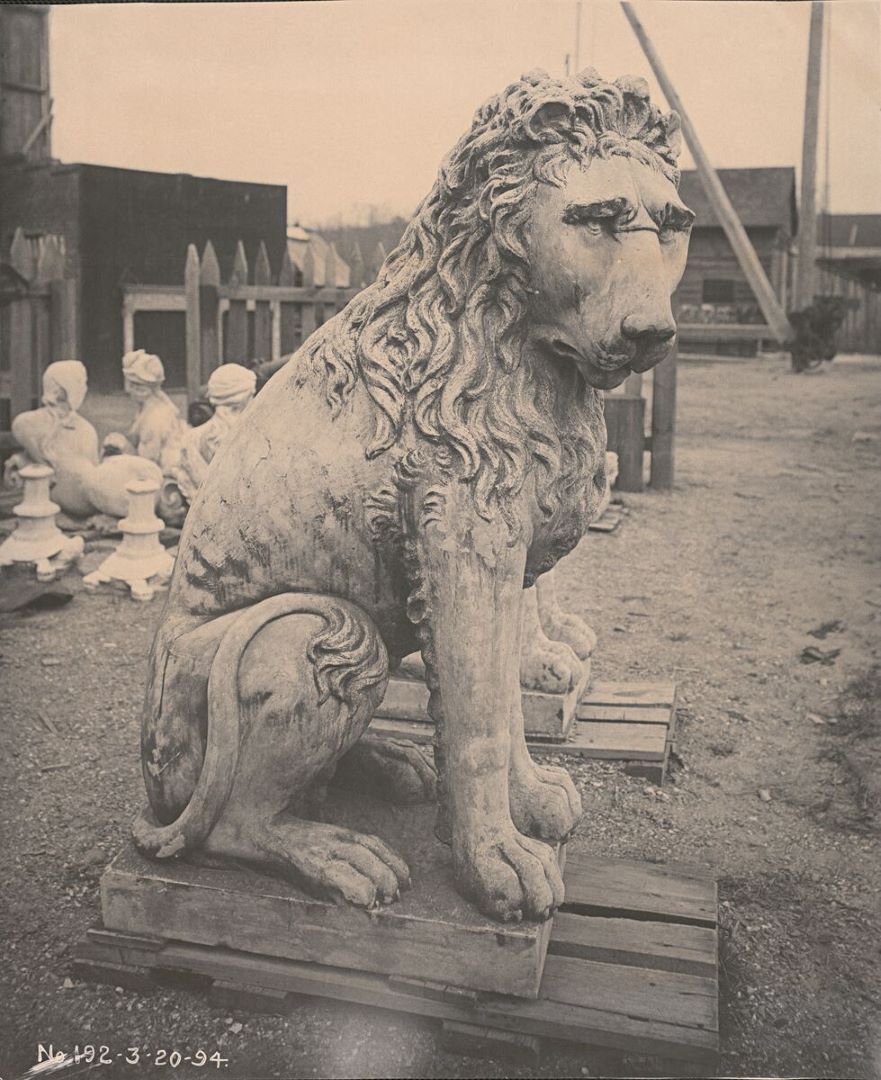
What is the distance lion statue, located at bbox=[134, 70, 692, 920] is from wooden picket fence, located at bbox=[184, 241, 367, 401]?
22.3ft

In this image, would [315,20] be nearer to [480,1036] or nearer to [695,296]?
[480,1036]

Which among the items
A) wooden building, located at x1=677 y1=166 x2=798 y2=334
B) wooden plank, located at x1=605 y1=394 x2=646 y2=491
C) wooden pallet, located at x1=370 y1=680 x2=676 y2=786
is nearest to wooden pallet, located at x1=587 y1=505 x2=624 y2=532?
wooden plank, located at x1=605 y1=394 x2=646 y2=491

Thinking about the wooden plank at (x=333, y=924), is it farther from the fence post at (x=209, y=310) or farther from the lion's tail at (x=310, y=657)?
the fence post at (x=209, y=310)

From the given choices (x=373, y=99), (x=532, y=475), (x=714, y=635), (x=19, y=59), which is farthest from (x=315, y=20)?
(x=714, y=635)

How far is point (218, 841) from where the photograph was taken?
2.46 metres

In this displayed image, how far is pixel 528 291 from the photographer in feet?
7.29

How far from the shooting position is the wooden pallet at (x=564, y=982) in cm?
234

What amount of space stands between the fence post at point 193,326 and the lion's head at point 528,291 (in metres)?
6.81

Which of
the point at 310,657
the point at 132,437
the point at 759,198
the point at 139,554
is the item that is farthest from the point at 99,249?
the point at 759,198

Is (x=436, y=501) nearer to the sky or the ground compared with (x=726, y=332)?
nearer to the ground

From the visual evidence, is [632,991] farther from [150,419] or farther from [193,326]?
[193,326]

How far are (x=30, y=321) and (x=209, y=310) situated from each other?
4.74 ft

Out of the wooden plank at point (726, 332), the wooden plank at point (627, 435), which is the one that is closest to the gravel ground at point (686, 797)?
the wooden plank at point (627, 435)

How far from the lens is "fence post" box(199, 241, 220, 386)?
29.2 ft
